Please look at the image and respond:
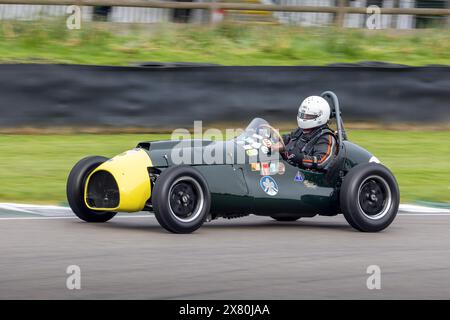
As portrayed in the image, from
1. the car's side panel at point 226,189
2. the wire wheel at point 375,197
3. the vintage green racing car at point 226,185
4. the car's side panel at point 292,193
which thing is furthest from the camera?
the wire wheel at point 375,197

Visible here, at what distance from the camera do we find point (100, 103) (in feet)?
49.8

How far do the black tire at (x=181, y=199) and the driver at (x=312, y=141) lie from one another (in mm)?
1012

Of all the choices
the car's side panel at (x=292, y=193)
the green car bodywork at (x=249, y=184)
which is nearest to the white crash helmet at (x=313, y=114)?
the green car bodywork at (x=249, y=184)

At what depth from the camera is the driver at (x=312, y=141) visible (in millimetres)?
9391

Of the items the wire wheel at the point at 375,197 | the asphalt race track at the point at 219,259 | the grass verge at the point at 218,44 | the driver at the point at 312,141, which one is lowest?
the asphalt race track at the point at 219,259

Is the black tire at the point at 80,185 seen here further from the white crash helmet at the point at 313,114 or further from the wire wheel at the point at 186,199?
the white crash helmet at the point at 313,114

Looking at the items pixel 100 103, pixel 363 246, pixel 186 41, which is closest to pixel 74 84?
pixel 100 103

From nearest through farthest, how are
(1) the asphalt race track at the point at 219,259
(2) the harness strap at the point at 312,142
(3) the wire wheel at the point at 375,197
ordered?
(1) the asphalt race track at the point at 219,259, (3) the wire wheel at the point at 375,197, (2) the harness strap at the point at 312,142

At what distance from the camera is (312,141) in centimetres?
959

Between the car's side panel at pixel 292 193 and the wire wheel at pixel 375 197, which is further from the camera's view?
the wire wheel at pixel 375 197

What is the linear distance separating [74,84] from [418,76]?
5.35 metres

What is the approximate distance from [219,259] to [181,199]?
1.01 meters

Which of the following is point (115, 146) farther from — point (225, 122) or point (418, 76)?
point (418, 76)

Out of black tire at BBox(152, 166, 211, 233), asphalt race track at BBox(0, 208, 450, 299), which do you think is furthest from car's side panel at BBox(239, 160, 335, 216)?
black tire at BBox(152, 166, 211, 233)
